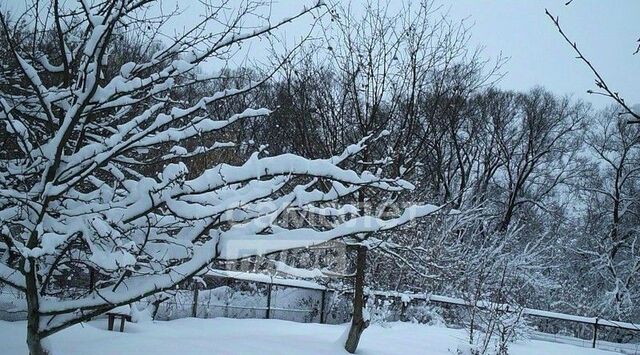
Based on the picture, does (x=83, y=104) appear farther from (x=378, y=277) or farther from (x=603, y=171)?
(x=603, y=171)

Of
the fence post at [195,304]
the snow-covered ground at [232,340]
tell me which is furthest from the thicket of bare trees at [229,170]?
the fence post at [195,304]

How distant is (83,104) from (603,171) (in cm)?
2662

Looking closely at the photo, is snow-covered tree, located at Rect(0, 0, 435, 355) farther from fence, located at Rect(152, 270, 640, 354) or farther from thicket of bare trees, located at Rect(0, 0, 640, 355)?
fence, located at Rect(152, 270, 640, 354)

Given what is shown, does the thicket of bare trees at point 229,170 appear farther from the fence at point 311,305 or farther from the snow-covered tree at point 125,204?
the fence at point 311,305

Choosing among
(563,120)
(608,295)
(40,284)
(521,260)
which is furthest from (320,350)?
(563,120)

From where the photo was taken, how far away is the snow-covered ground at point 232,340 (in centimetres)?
507

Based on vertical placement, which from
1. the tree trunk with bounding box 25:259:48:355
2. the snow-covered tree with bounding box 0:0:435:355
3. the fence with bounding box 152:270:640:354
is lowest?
the fence with bounding box 152:270:640:354

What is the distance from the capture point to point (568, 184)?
2420 centimetres

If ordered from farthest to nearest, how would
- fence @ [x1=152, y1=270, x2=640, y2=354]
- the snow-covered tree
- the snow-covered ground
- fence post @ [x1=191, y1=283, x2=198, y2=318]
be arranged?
fence @ [x1=152, y1=270, x2=640, y2=354]
fence post @ [x1=191, y1=283, x2=198, y2=318]
the snow-covered ground
the snow-covered tree

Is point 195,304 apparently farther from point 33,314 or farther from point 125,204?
point 125,204

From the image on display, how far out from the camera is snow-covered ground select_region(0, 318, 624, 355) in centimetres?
507

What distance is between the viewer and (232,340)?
6.04 meters

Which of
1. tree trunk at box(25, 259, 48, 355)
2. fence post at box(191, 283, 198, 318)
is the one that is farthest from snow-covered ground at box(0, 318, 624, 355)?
fence post at box(191, 283, 198, 318)

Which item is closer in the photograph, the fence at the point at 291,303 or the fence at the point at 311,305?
the fence at the point at 291,303
